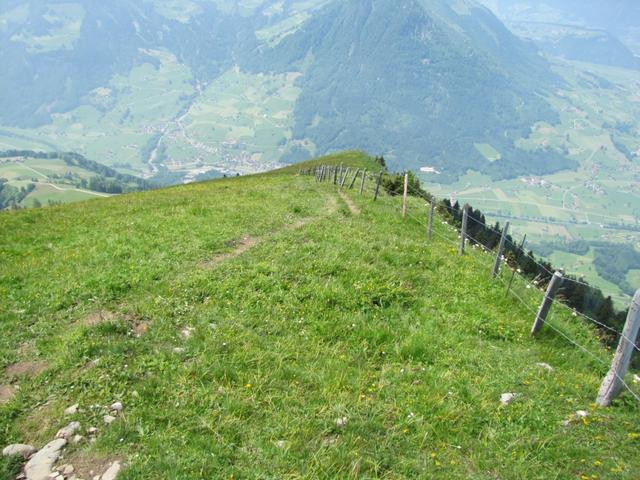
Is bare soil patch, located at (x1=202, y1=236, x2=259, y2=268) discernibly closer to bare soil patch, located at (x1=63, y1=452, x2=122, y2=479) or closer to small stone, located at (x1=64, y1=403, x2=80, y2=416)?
small stone, located at (x1=64, y1=403, x2=80, y2=416)

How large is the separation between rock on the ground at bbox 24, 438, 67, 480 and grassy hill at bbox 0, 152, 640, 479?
226 millimetres

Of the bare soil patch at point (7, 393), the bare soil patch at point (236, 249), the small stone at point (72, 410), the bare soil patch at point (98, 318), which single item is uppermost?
the bare soil patch at point (236, 249)

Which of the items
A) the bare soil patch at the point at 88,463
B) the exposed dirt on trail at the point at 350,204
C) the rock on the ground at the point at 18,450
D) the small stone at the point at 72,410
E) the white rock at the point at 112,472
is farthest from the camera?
the exposed dirt on trail at the point at 350,204

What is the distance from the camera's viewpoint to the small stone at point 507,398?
9837mm

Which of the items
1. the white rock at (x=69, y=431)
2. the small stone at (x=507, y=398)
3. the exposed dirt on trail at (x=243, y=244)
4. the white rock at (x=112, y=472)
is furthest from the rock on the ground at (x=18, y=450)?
the small stone at (x=507, y=398)

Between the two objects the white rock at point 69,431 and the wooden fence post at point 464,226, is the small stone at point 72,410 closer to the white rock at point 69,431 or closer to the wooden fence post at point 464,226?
the white rock at point 69,431

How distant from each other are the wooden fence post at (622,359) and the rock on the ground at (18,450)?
11.8 m

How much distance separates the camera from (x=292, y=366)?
1038 cm

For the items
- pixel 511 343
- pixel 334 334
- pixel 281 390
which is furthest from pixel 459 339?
pixel 281 390

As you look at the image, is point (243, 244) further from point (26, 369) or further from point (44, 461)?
point (44, 461)

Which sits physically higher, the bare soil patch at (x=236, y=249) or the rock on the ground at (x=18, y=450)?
the bare soil patch at (x=236, y=249)

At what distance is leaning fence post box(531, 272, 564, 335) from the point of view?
41.7ft

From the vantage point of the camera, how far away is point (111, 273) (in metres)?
14.9

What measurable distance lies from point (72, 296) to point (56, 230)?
9.89m
